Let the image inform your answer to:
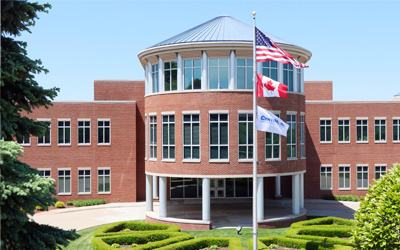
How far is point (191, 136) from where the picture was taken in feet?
77.3

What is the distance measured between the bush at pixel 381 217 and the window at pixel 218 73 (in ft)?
38.3

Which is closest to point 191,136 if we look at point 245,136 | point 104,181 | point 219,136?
point 219,136

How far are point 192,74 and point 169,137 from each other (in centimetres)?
440

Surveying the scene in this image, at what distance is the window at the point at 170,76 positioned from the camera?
24375mm

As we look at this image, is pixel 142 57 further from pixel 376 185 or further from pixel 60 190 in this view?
pixel 376 185

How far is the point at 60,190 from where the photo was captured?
32750mm

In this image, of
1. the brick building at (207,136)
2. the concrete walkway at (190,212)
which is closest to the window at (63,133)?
the brick building at (207,136)

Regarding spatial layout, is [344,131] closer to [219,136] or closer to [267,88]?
[219,136]

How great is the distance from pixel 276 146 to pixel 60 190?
65.2 ft

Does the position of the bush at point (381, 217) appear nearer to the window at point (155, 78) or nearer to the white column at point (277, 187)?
the window at point (155, 78)

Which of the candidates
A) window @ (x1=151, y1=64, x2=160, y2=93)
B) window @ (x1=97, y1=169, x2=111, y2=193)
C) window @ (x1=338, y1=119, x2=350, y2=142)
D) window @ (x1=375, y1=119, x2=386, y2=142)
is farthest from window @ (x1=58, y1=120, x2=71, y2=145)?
window @ (x1=375, y1=119, x2=386, y2=142)

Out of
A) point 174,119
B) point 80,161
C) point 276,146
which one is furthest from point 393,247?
point 80,161

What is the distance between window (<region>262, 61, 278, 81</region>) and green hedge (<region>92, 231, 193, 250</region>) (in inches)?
452

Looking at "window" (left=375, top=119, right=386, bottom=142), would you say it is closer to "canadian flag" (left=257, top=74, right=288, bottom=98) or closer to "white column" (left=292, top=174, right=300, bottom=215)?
"white column" (left=292, top=174, right=300, bottom=215)
